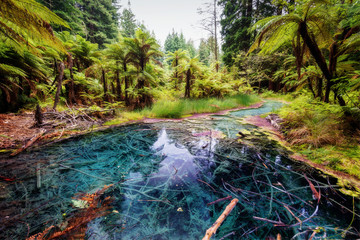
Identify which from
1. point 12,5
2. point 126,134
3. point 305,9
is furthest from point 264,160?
point 12,5

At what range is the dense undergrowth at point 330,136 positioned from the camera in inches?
78.7

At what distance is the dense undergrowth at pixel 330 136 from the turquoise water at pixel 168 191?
18.5 inches

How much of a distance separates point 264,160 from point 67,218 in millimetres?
2613

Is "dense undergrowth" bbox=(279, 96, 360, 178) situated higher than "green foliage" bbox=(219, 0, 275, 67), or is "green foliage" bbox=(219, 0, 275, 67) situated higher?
"green foliage" bbox=(219, 0, 275, 67)

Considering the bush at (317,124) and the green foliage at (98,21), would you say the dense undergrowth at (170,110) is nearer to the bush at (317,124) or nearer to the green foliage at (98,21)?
the bush at (317,124)

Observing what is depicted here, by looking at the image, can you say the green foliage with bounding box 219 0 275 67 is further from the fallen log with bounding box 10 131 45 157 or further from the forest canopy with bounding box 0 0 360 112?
the fallen log with bounding box 10 131 45 157

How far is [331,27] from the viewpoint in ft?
8.12

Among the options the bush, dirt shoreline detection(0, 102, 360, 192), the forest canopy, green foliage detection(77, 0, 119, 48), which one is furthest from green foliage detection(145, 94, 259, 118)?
green foliage detection(77, 0, 119, 48)

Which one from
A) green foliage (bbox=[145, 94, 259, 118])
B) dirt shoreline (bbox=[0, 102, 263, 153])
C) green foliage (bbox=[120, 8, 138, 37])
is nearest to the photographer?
dirt shoreline (bbox=[0, 102, 263, 153])

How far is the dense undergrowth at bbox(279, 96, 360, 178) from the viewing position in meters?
2.00

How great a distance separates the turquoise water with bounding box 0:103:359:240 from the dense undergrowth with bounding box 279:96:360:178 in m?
0.47

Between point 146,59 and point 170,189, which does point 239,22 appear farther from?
point 170,189

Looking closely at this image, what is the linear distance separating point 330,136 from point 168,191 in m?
2.99

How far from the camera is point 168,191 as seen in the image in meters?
1.56
